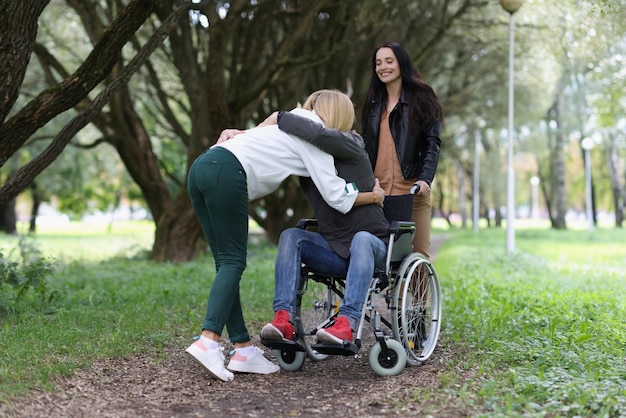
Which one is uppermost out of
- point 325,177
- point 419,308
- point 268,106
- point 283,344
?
point 268,106

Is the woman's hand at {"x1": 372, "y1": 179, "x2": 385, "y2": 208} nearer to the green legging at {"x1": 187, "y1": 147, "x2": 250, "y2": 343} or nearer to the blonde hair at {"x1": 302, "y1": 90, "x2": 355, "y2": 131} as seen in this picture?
the blonde hair at {"x1": 302, "y1": 90, "x2": 355, "y2": 131}

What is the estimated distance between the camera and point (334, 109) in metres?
4.70

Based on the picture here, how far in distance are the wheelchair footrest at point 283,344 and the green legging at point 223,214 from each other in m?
0.29

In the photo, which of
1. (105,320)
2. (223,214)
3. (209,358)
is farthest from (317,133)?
(105,320)

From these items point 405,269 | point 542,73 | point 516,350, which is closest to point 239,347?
point 405,269

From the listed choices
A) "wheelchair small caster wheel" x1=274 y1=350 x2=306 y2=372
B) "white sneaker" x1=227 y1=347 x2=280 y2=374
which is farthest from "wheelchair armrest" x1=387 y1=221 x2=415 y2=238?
"white sneaker" x1=227 y1=347 x2=280 y2=374

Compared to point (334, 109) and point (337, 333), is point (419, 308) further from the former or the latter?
point (334, 109)

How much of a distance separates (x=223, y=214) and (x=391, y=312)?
1248 millimetres

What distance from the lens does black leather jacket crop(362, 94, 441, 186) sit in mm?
5422

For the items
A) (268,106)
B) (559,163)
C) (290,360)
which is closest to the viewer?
(290,360)

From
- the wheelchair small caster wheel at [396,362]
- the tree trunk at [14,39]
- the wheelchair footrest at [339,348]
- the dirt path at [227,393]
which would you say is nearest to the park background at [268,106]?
the tree trunk at [14,39]

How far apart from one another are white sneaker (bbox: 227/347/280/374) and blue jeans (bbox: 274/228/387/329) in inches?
16.9

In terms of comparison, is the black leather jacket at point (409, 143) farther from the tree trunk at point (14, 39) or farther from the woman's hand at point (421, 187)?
the tree trunk at point (14, 39)

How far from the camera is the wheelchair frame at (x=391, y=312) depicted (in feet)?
15.2
